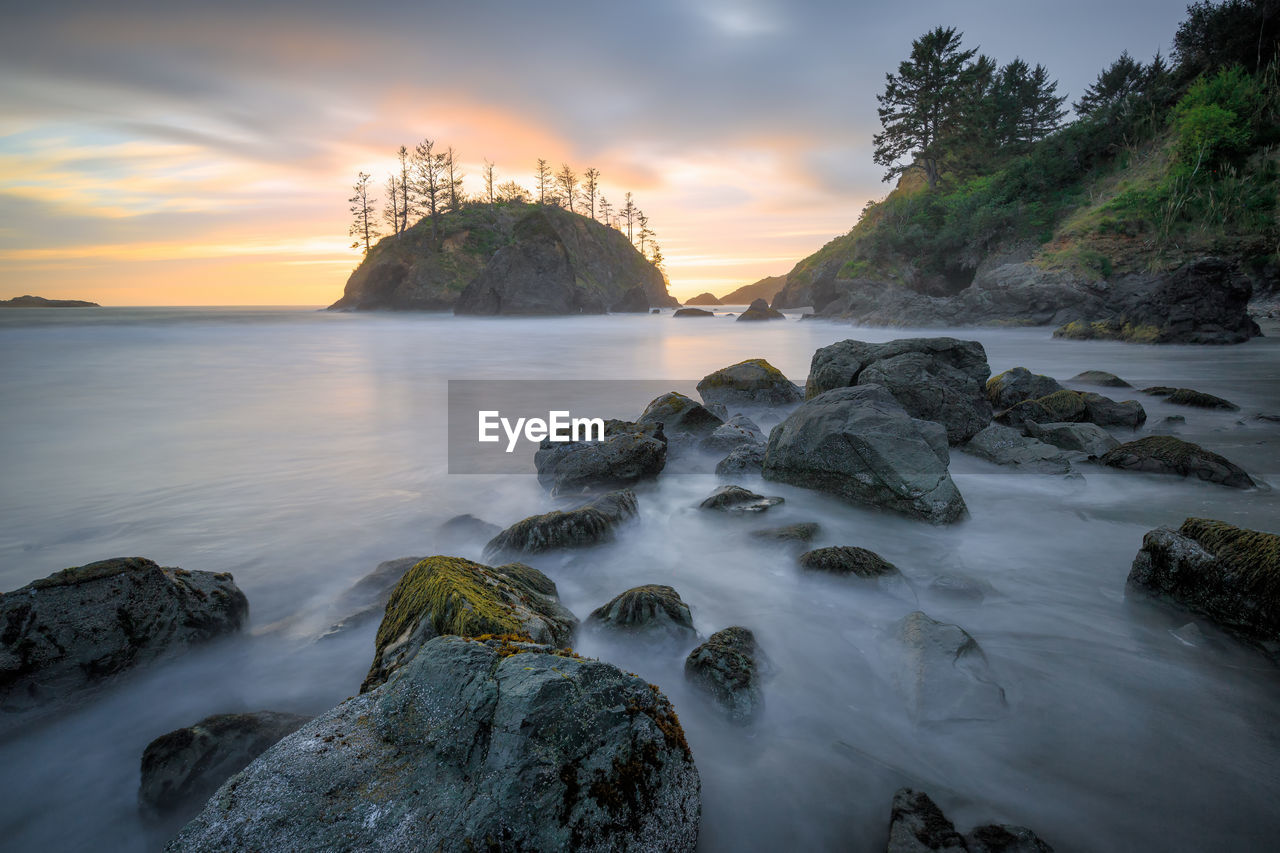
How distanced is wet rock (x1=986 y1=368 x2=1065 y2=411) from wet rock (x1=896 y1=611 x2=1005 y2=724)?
257 inches

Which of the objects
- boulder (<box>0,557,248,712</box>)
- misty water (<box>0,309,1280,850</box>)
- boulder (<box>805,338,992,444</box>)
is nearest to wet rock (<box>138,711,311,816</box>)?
misty water (<box>0,309,1280,850</box>)

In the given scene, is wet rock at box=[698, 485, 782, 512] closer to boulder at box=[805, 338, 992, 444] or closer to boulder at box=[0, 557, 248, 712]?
boulder at box=[805, 338, 992, 444]

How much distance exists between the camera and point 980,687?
2639 millimetres

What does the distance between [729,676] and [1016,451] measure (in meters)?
4.99

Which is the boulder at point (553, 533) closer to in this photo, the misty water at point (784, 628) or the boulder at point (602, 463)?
the misty water at point (784, 628)

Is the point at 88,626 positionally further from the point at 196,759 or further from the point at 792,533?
the point at 792,533

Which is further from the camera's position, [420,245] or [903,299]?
[420,245]

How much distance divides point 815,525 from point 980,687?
6.13ft

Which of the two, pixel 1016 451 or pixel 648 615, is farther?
pixel 1016 451

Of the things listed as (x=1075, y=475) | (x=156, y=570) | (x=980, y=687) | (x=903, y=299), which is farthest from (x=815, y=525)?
(x=903, y=299)

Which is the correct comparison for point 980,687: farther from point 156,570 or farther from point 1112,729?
point 156,570

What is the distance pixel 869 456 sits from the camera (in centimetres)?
482

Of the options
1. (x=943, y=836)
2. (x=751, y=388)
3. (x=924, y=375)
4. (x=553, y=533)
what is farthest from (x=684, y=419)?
(x=943, y=836)

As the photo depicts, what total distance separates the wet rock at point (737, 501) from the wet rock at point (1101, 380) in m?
9.26
